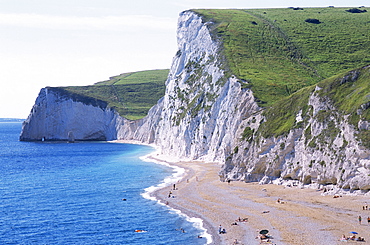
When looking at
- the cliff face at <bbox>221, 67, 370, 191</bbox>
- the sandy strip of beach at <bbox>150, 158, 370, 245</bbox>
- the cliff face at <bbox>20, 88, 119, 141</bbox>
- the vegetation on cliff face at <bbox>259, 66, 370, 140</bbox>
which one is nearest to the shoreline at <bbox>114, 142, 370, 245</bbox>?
→ the sandy strip of beach at <bbox>150, 158, 370, 245</bbox>

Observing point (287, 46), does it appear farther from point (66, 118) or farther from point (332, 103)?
point (66, 118)

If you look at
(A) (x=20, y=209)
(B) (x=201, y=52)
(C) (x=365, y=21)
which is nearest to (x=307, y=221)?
(A) (x=20, y=209)

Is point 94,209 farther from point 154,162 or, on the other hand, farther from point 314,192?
point 154,162

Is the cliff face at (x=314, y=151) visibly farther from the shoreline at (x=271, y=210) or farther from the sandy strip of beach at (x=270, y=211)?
the sandy strip of beach at (x=270, y=211)

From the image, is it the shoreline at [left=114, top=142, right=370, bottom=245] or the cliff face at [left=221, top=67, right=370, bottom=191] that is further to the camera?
the cliff face at [left=221, top=67, right=370, bottom=191]

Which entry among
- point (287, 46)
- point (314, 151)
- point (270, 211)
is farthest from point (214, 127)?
point (270, 211)

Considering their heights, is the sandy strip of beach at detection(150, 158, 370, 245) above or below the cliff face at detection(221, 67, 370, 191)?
below

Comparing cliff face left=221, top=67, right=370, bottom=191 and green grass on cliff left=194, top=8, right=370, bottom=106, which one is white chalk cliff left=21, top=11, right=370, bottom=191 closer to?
cliff face left=221, top=67, right=370, bottom=191
